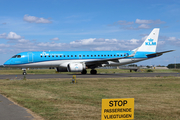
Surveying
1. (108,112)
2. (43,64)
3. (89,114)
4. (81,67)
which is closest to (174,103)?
(89,114)

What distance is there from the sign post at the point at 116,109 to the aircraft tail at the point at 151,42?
126 feet

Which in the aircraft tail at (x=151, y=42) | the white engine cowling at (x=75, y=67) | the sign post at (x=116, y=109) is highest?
the aircraft tail at (x=151, y=42)

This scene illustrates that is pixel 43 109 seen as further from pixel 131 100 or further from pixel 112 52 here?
pixel 112 52

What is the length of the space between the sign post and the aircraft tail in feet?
126

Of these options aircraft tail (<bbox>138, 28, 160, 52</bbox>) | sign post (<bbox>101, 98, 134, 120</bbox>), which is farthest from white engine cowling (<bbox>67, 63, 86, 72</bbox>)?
sign post (<bbox>101, 98, 134, 120</bbox>)

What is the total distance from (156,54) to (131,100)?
38.2 meters

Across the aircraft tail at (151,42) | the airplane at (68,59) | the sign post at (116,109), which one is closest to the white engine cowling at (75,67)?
the airplane at (68,59)

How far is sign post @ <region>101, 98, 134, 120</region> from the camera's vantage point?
5.57 metres

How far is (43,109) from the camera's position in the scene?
10.2 meters

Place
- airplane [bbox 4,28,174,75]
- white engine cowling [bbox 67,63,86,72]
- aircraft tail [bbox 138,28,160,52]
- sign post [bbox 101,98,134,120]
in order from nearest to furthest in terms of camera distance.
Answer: sign post [bbox 101,98,134,120], white engine cowling [bbox 67,63,86,72], airplane [bbox 4,28,174,75], aircraft tail [bbox 138,28,160,52]

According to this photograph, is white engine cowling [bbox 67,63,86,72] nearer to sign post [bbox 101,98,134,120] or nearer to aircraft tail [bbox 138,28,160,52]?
aircraft tail [bbox 138,28,160,52]

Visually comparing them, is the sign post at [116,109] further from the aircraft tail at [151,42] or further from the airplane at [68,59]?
the aircraft tail at [151,42]

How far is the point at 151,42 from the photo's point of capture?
145 feet

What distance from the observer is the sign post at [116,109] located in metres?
5.57
